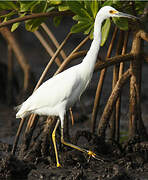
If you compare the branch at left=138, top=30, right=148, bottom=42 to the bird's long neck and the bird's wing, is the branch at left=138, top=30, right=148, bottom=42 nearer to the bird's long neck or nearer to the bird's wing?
the bird's long neck

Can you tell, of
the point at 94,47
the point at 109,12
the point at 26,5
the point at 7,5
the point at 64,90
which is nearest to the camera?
the point at 109,12

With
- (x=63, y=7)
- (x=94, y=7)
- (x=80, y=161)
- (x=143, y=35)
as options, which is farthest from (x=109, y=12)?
(x=80, y=161)

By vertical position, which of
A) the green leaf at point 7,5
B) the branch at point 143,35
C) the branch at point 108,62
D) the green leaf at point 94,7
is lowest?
the branch at point 108,62

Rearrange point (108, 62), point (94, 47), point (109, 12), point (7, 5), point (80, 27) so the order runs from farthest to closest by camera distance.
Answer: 1. point (108, 62)
2. point (7, 5)
3. point (80, 27)
4. point (94, 47)
5. point (109, 12)

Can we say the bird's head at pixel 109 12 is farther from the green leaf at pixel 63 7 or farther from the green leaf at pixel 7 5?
the green leaf at pixel 7 5

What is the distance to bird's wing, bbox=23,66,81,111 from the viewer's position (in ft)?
18.0

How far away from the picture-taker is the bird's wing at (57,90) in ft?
18.0

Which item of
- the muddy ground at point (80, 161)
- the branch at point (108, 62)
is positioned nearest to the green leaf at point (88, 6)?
the branch at point (108, 62)

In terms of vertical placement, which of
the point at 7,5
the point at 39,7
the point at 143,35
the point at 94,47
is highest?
the point at 7,5

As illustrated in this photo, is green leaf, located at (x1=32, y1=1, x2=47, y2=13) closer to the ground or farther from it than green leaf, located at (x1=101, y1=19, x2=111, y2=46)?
farther from it

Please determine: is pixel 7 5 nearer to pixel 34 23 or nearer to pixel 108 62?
pixel 34 23

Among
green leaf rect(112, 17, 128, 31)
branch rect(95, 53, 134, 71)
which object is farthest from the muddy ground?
green leaf rect(112, 17, 128, 31)

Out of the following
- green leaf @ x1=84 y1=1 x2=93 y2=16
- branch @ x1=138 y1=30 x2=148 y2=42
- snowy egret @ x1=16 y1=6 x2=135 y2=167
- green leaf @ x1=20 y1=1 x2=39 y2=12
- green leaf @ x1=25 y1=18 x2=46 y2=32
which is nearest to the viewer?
snowy egret @ x1=16 y1=6 x2=135 y2=167

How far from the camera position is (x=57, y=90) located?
18.2ft
